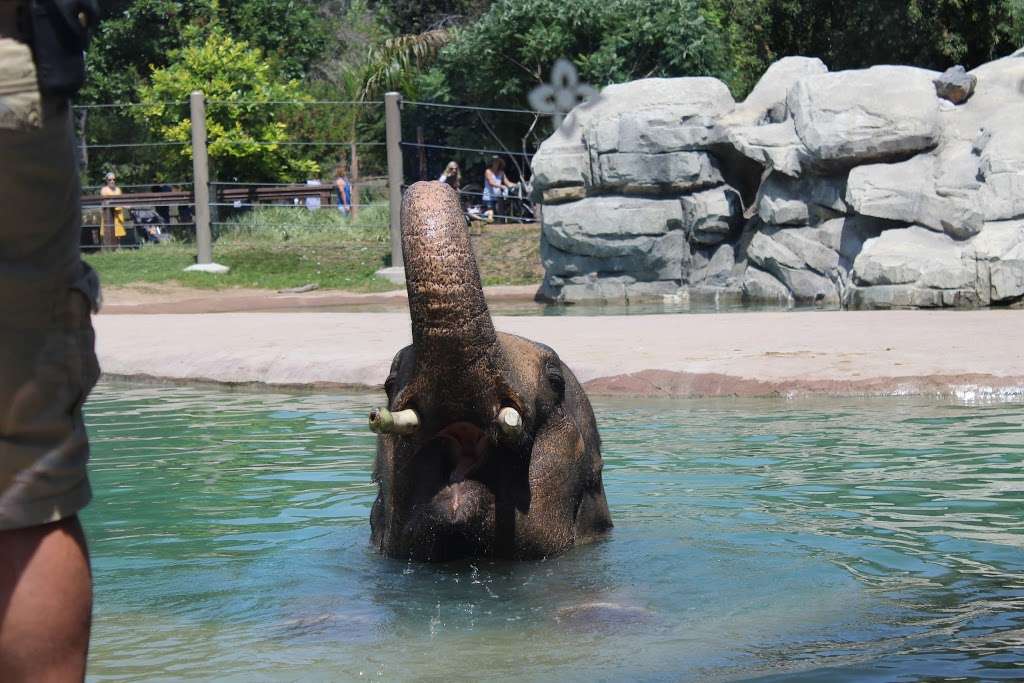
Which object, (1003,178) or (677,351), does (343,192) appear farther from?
(677,351)

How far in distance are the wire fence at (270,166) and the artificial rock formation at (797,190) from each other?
10.3ft

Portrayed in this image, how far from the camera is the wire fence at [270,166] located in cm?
2125

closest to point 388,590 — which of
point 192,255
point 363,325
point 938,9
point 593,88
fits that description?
point 363,325

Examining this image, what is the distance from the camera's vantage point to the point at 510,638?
4102 mm

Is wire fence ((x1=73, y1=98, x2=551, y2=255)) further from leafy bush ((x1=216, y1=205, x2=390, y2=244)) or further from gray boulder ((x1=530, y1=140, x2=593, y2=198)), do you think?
gray boulder ((x1=530, y1=140, x2=593, y2=198))

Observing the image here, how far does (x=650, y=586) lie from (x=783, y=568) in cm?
51

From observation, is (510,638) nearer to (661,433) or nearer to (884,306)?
(661,433)

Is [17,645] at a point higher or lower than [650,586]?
higher

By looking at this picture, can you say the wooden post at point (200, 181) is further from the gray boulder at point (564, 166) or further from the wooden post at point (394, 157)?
the gray boulder at point (564, 166)

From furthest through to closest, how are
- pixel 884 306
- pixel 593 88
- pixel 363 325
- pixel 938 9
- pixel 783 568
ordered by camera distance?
pixel 938 9 → pixel 593 88 → pixel 884 306 → pixel 363 325 → pixel 783 568

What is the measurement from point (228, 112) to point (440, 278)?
1897 centimetres

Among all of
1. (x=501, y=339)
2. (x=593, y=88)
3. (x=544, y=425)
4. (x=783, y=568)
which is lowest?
(x=783, y=568)

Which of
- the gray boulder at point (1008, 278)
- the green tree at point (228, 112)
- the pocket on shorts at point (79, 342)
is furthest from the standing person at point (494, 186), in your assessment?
the pocket on shorts at point (79, 342)

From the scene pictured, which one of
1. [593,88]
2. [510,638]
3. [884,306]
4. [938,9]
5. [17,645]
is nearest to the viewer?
[17,645]
